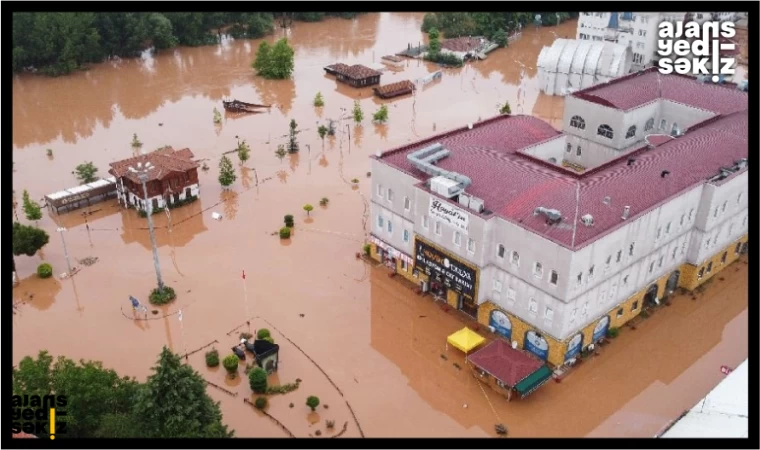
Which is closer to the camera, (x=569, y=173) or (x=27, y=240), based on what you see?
(x=569, y=173)

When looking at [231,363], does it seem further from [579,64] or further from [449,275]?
[579,64]

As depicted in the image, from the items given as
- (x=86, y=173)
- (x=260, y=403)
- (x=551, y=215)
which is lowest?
(x=260, y=403)

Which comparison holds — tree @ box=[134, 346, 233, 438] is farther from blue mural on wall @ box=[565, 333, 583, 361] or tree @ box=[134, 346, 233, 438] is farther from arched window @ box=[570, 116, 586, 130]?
arched window @ box=[570, 116, 586, 130]

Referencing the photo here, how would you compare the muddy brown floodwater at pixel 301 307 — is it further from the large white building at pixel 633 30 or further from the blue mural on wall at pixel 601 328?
the large white building at pixel 633 30

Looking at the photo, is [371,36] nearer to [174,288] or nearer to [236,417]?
[174,288]

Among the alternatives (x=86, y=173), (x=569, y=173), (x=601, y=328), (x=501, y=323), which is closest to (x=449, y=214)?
(x=501, y=323)

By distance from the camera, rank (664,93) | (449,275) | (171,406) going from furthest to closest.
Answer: (664,93) < (449,275) < (171,406)
